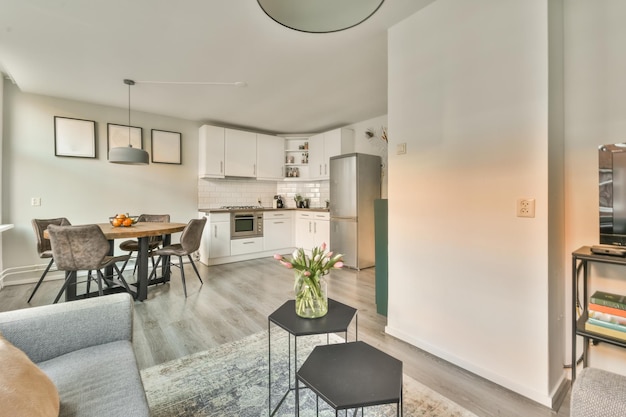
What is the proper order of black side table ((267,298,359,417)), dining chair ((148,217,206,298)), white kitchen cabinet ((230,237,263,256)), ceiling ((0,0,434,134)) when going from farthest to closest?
1. white kitchen cabinet ((230,237,263,256))
2. dining chair ((148,217,206,298))
3. ceiling ((0,0,434,134))
4. black side table ((267,298,359,417))

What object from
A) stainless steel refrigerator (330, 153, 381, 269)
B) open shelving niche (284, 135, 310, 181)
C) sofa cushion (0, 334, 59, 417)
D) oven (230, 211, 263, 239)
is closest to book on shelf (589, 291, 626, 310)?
sofa cushion (0, 334, 59, 417)

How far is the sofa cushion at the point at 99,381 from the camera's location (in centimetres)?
88

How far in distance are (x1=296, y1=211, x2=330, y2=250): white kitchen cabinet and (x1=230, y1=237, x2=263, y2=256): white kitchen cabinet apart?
0.82 m

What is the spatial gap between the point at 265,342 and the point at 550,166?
85.7 inches

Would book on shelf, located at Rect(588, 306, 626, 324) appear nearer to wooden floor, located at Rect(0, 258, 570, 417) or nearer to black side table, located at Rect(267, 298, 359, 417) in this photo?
wooden floor, located at Rect(0, 258, 570, 417)

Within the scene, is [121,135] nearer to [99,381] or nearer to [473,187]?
[99,381]

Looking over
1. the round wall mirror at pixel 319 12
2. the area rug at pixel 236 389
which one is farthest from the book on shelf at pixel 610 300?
the round wall mirror at pixel 319 12

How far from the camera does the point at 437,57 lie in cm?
197

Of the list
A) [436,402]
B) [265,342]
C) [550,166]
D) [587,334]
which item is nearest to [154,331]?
[265,342]

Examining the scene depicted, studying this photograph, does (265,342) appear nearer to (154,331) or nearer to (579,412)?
(154,331)

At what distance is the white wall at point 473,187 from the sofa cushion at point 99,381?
1.81m

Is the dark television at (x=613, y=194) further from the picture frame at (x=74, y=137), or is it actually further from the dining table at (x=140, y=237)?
the picture frame at (x=74, y=137)

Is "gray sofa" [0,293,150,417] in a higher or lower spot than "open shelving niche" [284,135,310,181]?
lower

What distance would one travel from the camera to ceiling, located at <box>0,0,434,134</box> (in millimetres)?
2152
